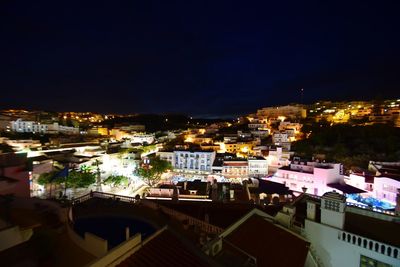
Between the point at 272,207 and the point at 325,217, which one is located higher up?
the point at 325,217

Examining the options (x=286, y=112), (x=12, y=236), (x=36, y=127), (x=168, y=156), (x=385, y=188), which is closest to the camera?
(x=12, y=236)

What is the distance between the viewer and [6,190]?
1109 centimetres

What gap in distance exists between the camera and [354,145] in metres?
45.2

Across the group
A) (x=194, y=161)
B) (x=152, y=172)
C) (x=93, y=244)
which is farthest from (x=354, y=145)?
(x=93, y=244)

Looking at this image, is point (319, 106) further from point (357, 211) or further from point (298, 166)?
point (357, 211)

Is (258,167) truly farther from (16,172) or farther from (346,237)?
(16,172)

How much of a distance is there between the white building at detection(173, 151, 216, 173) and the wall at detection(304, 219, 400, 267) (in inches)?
1391

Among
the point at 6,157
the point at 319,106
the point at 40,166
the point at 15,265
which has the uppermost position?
the point at 319,106

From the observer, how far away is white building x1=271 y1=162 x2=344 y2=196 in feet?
86.5

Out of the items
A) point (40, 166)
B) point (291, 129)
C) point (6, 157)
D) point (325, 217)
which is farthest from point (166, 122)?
point (325, 217)

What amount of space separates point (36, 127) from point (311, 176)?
3162 inches

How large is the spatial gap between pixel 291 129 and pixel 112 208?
61938 millimetres

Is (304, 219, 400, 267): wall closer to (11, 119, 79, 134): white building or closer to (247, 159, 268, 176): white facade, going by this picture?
(247, 159, 268, 176): white facade

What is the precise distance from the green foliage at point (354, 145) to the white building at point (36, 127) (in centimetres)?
7271
